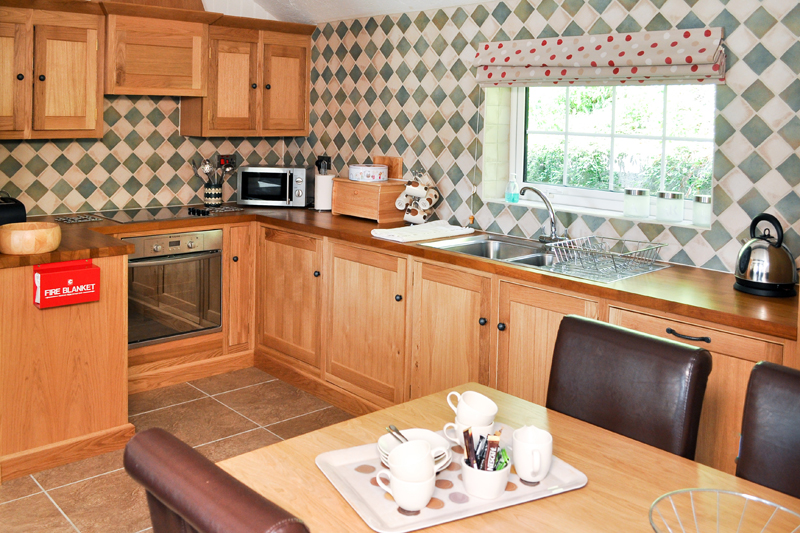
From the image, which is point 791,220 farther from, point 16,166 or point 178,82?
point 16,166

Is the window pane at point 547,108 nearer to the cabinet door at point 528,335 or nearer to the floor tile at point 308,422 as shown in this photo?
the cabinet door at point 528,335

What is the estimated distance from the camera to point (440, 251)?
3205mm

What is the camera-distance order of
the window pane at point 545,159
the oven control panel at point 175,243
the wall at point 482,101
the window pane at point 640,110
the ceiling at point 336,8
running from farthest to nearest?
the ceiling at point 336,8
the oven control panel at point 175,243
the window pane at point 545,159
the window pane at point 640,110
the wall at point 482,101

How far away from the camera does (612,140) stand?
343 centimetres

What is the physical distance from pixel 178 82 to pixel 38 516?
2.42 metres

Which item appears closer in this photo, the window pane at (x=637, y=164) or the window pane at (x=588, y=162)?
the window pane at (x=637, y=164)

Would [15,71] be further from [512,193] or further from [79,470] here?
[512,193]


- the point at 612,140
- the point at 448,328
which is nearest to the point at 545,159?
the point at 612,140

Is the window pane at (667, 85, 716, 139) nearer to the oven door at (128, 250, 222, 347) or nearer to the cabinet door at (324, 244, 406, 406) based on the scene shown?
the cabinet door at (324, 244, 406, 406)

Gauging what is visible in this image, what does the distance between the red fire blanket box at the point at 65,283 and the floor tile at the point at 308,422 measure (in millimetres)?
1063

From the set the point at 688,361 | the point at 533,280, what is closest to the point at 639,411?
the point at 688,361

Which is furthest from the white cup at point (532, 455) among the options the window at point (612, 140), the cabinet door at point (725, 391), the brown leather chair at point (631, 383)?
the window at point (612, 140)

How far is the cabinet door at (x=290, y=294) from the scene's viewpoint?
13.0 feet

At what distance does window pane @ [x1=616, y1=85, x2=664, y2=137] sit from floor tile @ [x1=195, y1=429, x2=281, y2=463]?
7.13 feet
